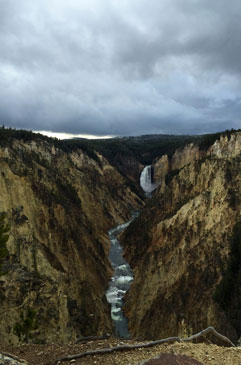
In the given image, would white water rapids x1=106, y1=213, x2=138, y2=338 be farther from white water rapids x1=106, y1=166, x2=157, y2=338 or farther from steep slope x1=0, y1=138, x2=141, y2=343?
steep slope x1=0, y1=138, x2=141, y2=343

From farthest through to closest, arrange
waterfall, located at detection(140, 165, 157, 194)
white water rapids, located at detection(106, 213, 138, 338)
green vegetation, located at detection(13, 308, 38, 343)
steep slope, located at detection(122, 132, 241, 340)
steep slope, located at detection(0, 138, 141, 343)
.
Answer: waterfall, located at detection(140, 165, 157, 194), white water rapids, located at detection(106, 213, 138, 338), steep slope, located at detection(122, 132, 241, 340), steep slope, located at detection(0, 138, 141, 343), green vegetation, located at detection(13, 308, 38, 343)

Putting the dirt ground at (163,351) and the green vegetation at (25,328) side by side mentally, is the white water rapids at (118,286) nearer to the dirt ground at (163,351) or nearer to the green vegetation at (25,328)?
the green vegetation at (25,328)

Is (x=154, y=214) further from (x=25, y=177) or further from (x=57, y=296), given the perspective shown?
(x=57, y=296)

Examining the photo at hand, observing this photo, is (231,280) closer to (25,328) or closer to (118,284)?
(25,328)

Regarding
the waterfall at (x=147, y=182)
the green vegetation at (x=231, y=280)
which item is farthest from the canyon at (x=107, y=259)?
the waterfall at (x=147, y=182)

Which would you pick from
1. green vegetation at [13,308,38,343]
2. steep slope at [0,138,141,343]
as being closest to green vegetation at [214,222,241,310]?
steep slope at [0,138,141,343]

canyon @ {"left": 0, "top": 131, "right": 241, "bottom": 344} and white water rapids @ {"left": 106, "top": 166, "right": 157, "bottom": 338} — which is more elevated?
canyon @ {"left": 0, "top": 131, "right": 241, "bottom": 344}

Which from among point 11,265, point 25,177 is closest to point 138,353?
point 11,265
